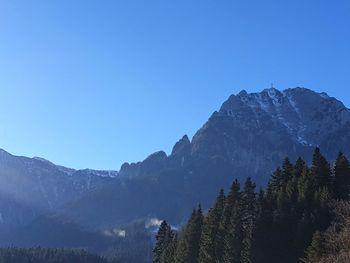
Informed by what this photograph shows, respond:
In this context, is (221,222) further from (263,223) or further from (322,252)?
(322,252)

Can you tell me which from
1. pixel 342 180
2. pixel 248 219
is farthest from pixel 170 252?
pixel 342 180

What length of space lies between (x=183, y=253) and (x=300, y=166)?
24.2 m

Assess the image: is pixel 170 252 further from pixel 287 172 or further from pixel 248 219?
pixel 248 219

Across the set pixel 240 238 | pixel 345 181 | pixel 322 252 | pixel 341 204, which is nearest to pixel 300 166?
pixel 345 181

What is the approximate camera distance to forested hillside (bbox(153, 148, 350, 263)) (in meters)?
80.2

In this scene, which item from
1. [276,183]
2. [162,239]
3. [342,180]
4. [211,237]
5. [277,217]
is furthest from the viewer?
[162,239]

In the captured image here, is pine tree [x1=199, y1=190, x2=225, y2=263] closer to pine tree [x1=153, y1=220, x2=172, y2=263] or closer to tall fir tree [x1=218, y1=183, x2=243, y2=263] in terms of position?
tall fir tree [x1=218, y1=183, x2=243, y2=263]

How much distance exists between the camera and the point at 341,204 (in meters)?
74.8

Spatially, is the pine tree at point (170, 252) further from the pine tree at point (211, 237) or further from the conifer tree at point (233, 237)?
the conifer tree at point (233, 237)

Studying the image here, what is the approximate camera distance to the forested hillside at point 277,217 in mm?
80188

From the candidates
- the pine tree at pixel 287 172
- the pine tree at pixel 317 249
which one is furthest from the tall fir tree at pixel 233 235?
the pine tree at pixel 317 249

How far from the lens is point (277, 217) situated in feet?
282

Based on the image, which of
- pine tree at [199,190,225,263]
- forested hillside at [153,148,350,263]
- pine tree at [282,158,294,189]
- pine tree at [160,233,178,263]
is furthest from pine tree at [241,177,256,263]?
pine tree at [160,233,178,263]

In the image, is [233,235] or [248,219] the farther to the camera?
[248,219]
